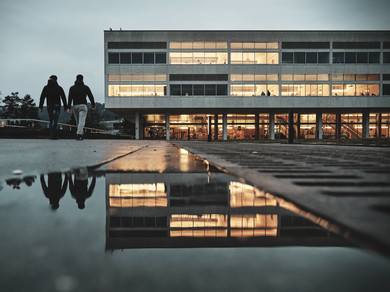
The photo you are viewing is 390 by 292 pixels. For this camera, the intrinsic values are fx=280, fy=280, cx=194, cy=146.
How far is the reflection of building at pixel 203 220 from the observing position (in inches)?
36.4

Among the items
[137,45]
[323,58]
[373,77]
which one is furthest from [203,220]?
[373,77]

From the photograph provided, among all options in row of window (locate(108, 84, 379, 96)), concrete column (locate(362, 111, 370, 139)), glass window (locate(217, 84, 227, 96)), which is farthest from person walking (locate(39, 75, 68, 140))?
concrete column (locate(362, 111, 370, 139))

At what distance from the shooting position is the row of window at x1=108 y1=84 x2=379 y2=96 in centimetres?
4194

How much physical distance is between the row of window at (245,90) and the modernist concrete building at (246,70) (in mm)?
143

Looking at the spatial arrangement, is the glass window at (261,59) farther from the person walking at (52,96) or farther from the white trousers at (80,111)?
the person walking at (52,96)

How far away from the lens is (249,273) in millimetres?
697

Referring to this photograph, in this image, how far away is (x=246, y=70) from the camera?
42.7 meters

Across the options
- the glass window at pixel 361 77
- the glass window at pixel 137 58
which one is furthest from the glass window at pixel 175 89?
the glass window at pixel 361 77

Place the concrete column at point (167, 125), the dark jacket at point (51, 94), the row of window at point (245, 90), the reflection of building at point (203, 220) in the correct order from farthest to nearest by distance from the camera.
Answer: the concrete column at point (167, 125), the row of window at point (245, 90), the dark jacket at point (51, 94), the reflection of building at point (203, 220)

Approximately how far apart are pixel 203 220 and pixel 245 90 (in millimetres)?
43293

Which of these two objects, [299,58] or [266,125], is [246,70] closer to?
[299,58]

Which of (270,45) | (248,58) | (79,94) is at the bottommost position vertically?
(79,94)

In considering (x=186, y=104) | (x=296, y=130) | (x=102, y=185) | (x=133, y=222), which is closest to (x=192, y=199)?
(x=133, y=222)

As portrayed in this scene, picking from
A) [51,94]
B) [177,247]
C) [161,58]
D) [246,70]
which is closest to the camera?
[177,247]
